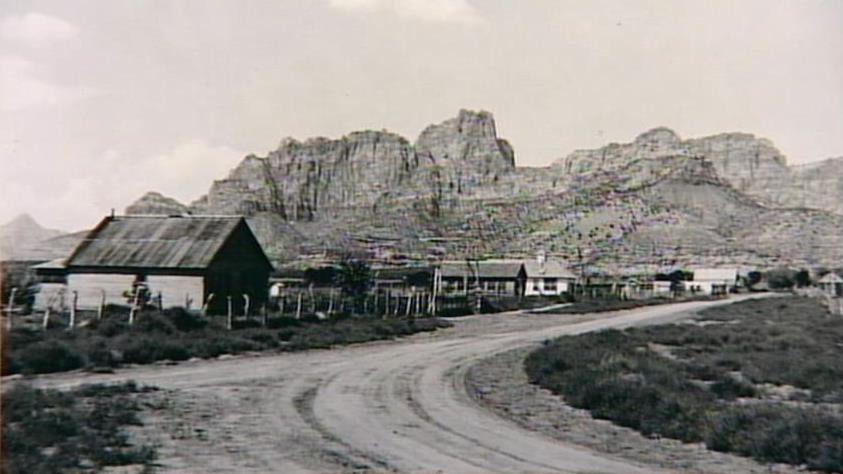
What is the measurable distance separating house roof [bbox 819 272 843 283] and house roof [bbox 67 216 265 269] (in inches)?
512

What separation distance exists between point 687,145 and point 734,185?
1486mm

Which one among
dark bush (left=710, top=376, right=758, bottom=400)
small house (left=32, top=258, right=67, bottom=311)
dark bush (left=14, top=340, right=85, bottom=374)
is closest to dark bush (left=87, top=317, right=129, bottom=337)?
small house (left=32, top=258, right=67, bottom=311)

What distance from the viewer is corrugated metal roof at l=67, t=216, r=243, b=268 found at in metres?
22.0

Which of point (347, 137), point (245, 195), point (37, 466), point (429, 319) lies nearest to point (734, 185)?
point (347, 137)

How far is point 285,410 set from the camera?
1030 cm

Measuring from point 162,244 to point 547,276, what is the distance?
12.0 metres

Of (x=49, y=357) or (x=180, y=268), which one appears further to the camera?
(x=180, y=268)

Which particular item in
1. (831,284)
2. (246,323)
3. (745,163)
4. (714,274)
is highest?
(745,163)

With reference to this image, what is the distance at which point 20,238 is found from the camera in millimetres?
8266

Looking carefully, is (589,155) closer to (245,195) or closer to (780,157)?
(780,157)

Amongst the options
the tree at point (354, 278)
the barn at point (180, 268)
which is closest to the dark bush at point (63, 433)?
the tree at point (354, 278)

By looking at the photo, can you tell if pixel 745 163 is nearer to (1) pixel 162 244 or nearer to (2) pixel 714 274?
(2) pixel 714 274

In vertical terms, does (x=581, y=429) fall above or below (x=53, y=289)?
below

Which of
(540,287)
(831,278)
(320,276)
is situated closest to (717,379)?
(831,278)
